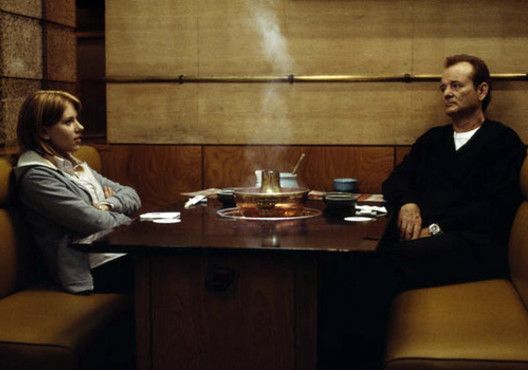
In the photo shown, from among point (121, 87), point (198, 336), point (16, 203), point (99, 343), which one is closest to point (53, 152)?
point (16, 203)

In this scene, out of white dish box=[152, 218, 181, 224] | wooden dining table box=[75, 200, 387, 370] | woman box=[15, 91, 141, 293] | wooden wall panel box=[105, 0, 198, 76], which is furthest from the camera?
wooden wall panel box=[105, 0, 198, 76]

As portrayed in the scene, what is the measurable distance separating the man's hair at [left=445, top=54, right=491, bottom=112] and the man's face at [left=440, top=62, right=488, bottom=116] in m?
0.02

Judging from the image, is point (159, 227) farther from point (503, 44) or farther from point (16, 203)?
point (503, 44)

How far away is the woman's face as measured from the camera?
9.80 ft

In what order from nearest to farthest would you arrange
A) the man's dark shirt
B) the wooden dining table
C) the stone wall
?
the wooden dining table, the man's dark shirt, the stone wall

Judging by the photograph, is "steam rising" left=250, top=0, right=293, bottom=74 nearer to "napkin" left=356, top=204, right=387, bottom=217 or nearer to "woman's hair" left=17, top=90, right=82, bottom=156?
"napkin" left=356, top=204, right=387, bottom=217

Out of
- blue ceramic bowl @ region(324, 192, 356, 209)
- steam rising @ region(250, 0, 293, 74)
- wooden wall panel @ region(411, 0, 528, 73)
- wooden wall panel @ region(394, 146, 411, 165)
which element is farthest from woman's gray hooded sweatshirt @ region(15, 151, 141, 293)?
wooden wall panel @ region(411, 0, 528, 73)

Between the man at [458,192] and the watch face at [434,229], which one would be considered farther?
the watch face at [434,229]

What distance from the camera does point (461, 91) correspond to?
3535mm

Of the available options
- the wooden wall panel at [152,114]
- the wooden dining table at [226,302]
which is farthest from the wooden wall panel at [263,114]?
the wooden dining table at [226,302]

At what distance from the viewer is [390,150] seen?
404 centimetres

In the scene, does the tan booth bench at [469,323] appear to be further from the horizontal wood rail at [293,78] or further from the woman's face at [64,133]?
the woman's face at [64,133]

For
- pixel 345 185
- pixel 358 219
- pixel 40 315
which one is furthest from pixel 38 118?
pixel 345 185

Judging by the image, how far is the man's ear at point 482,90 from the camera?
3.59 metres
